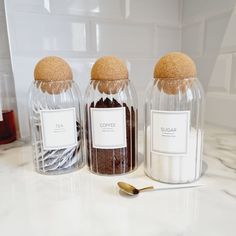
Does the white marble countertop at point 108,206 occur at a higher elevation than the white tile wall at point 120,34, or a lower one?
lower

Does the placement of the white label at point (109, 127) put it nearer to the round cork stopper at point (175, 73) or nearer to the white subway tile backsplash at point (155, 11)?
the round cork stopper at point (175, 73)

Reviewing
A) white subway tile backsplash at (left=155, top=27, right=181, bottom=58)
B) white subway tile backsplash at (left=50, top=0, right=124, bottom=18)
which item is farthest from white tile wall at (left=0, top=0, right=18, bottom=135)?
white subway tile backsplash at (left=155, top=27, right=181, bottom=58)

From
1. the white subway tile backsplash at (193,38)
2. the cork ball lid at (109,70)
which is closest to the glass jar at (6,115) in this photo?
the cork ball lid at (109,70)

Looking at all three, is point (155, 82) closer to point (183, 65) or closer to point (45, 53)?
point (183, 65)

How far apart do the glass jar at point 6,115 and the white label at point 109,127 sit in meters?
0.32

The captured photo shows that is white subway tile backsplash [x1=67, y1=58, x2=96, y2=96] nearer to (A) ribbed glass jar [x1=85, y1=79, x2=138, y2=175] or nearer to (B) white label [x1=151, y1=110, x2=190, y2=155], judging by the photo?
(A) ribbed glass jar [x1=85, y1=79, x2=138, y2=175]

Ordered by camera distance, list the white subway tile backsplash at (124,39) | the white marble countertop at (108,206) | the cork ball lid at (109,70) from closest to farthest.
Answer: the white marble countertop at (108,206)
the cork ball lid at (109,70)
the white subway tile backsplash at (124,39)

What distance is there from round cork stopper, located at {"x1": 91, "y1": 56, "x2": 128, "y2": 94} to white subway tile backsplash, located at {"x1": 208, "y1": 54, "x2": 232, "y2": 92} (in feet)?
1.33

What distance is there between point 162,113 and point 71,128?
178 millimetres

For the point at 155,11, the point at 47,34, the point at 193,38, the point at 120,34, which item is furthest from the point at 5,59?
the point at 193,38

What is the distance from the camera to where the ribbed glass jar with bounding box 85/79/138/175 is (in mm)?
438

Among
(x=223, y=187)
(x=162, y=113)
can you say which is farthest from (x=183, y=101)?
(x=223, y=187)

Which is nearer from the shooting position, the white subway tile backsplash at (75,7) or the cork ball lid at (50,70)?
the cork ball lid at (50,70)

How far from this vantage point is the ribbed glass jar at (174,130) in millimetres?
391
